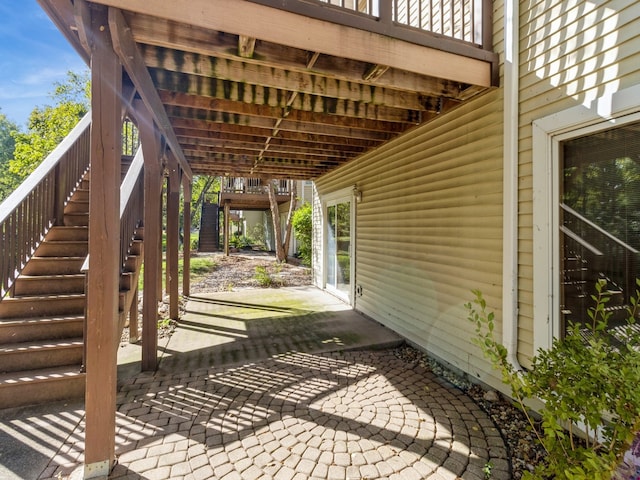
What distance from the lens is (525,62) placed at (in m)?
2.59

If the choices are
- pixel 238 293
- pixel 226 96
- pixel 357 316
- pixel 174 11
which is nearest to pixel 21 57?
pixel 238 293

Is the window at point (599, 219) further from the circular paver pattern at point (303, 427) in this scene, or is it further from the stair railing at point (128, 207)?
the stair railing at point (128, 207)

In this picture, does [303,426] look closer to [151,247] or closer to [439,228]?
[151,247]

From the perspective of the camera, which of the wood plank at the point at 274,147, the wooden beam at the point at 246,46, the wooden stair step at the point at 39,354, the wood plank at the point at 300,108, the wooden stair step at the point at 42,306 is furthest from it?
the wood plank at the point at 274,147

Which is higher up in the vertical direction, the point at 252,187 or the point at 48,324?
the point at 252,187

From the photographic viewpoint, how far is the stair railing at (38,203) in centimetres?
292

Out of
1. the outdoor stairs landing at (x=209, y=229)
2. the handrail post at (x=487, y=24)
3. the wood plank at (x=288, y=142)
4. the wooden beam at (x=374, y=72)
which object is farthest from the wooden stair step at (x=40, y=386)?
the outdoor stairs landing at (x=209, y=229)

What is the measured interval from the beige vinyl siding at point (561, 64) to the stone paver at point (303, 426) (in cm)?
95

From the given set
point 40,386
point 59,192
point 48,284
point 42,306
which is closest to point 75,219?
point 59,192

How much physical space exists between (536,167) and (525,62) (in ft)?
3.19

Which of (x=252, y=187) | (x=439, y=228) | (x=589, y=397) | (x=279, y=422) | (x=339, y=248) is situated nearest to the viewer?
(x=589, y=397)

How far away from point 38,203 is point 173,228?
5.81ft

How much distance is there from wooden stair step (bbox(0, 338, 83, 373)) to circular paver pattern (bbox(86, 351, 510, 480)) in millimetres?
617

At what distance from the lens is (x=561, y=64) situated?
2301 millimetres
